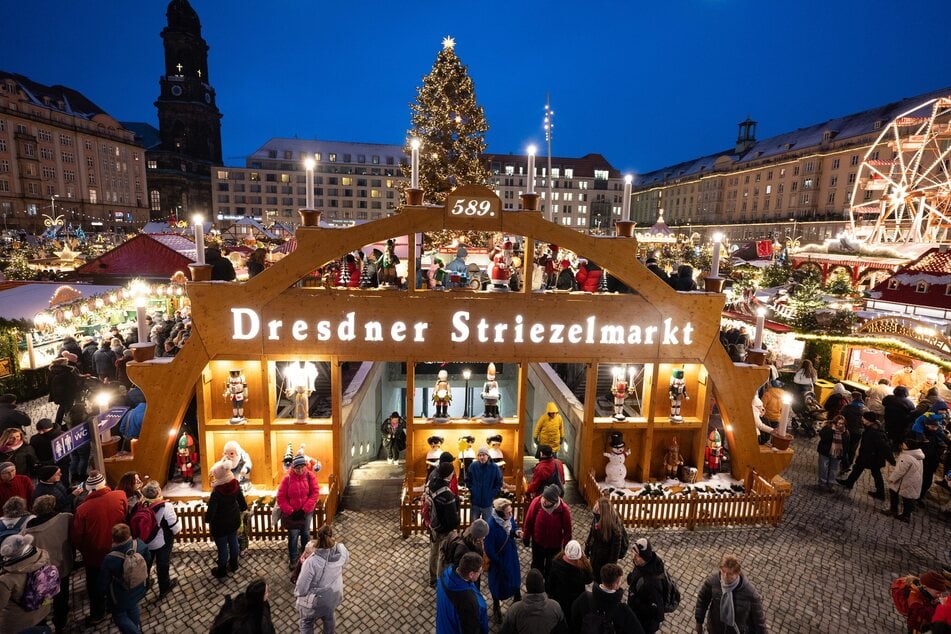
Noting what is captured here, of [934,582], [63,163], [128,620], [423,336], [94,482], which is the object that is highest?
[63,163]

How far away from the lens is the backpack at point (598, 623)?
5.16 metres

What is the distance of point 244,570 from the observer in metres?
7.97

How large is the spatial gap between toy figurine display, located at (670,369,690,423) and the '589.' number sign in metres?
5.43

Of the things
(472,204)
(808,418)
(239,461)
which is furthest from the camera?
(808,418)

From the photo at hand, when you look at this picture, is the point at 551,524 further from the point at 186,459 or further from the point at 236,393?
the point at 186,459

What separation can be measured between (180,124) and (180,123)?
0.68 ft

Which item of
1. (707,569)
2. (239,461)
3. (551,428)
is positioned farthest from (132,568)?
(707,569)

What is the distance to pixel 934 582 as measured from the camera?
5.70 meters

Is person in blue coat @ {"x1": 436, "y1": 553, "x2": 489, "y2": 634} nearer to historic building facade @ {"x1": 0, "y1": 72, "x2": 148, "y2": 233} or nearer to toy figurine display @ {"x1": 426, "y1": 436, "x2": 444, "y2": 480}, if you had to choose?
toy figurine display @ {"x1": 426, "y1": 436, "x2": 444, "y2": 480}

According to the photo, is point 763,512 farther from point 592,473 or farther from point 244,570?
point 244,570

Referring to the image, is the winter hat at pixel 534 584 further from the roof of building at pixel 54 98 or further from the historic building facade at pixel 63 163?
the roof of building at pixel 54 98

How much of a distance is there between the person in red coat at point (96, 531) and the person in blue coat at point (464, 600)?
5055mm

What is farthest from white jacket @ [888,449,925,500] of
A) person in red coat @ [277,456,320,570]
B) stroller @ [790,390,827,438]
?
person in red coat @ [277,456,320,570]

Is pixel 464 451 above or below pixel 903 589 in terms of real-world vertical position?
below
